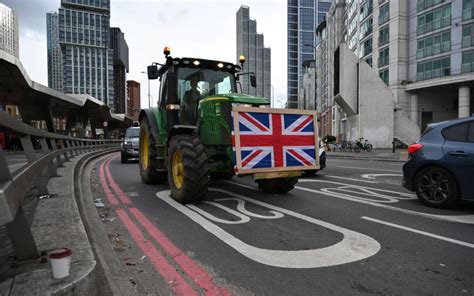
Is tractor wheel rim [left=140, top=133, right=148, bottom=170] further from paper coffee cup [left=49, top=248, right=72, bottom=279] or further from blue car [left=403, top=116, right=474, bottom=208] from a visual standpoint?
paper coffee cup [left=49, top=248, right=72, bottom=279]

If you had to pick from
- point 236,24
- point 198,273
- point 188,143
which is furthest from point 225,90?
point 236,24

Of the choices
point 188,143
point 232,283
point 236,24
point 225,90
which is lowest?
point 232,283

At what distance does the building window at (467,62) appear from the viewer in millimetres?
39625

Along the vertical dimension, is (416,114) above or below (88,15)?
below

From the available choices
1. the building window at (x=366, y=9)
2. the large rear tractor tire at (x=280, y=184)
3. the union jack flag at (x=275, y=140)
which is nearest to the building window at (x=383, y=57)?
the building window at (x=366, y=9)

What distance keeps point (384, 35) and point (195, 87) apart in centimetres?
4793

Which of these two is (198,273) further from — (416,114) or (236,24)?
(416,114)

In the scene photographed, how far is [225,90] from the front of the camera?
8195mm

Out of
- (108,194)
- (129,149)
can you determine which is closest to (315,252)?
(108,194)

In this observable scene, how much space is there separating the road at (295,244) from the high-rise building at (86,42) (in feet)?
130

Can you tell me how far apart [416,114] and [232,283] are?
5001 centimetres

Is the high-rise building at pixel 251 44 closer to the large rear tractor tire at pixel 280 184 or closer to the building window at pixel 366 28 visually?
the building window at pixel 366 28

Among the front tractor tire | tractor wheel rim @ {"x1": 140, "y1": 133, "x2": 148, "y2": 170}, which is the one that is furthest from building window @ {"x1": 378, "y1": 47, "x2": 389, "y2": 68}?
the front tractor tire

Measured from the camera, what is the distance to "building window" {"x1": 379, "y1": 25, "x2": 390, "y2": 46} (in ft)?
157
